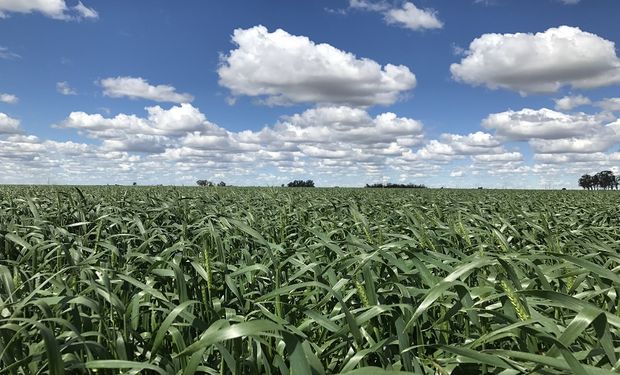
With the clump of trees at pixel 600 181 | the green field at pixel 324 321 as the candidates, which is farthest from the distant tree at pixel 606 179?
the green field at pixel 324 321

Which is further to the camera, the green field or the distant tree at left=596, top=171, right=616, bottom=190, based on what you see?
the distant tree at left=596, top=171, right=616, bottom=190

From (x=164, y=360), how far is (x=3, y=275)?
158 centimetres

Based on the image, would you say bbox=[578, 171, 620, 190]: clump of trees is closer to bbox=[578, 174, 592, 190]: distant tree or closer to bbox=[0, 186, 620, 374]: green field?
bbox=[578, 174, 592, 190]: distant tree

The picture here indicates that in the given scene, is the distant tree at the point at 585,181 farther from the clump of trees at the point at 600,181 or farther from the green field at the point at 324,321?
the green field at the point at 324,321

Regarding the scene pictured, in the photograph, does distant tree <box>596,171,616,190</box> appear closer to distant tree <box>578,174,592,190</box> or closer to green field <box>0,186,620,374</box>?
distant tree <box>578,174,592,190</box>

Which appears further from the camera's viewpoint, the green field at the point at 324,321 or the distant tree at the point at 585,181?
the distant tree at the point at 585,181

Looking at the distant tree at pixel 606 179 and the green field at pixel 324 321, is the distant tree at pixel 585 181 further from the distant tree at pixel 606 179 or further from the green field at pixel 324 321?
the green field at pixel 324 321

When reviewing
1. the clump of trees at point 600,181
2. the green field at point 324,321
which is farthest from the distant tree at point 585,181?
the green field at point 324,321

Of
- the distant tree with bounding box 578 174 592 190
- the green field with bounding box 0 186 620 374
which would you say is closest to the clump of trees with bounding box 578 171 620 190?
the distant tree with bounding box 578 174 592 190

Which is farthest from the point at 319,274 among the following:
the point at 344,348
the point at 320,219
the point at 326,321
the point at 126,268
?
the point at 320,219

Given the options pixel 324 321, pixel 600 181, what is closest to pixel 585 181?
pixel 600 181

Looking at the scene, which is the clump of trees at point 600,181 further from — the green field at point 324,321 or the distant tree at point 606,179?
the green field at point 324,321

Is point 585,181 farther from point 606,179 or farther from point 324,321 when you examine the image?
point 324,321

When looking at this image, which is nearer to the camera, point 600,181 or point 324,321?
point 324,321
